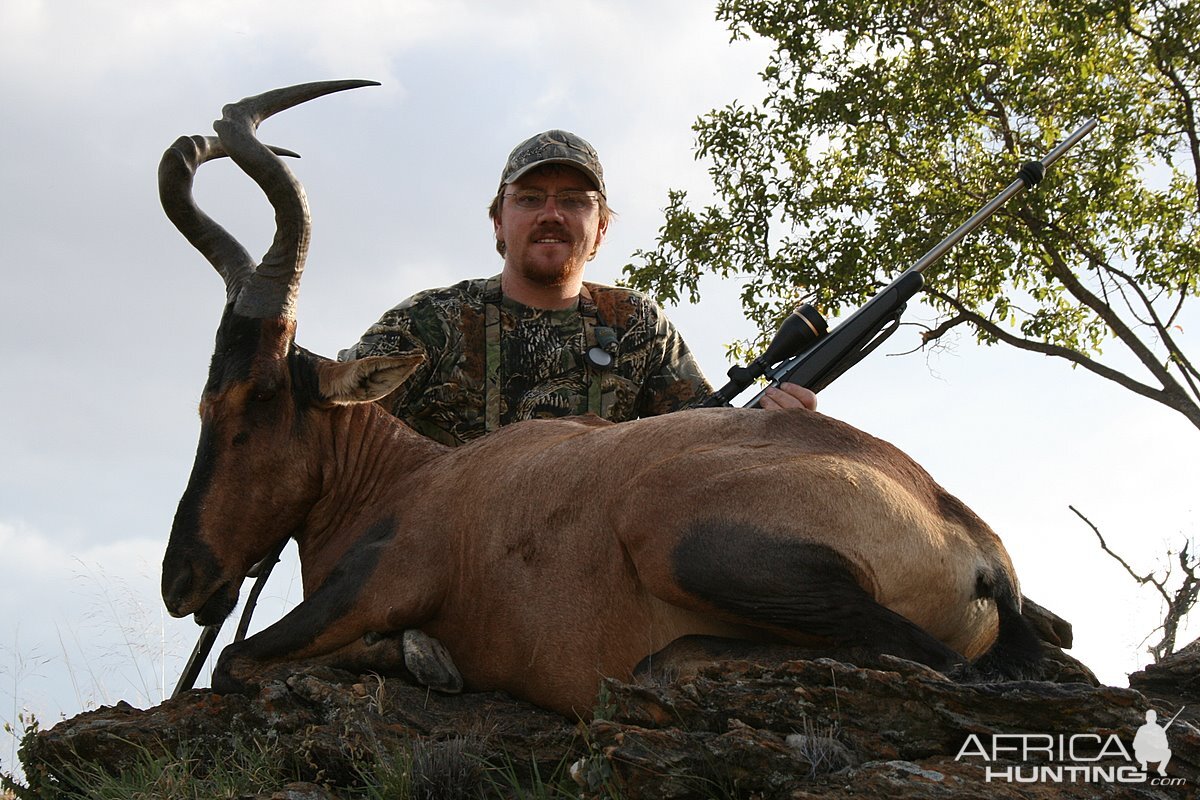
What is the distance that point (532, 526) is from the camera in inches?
188

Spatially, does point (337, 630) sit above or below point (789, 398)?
below

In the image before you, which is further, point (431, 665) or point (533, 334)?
point (533, 334)

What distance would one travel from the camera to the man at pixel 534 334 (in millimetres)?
7281

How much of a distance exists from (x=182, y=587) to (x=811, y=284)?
1099cm

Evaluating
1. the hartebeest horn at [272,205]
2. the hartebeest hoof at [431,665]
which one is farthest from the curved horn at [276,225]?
the hartebeest hoof at [431,665]

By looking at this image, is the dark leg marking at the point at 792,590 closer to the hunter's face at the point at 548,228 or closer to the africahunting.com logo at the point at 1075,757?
the africahunting.com logo at the point at 1075,757

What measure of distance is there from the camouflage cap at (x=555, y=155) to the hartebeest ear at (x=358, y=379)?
7.23 feet

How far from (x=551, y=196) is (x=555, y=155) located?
0.29 metres

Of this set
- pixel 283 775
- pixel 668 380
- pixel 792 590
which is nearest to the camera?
pixel 792 590

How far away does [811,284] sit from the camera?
1513 cm

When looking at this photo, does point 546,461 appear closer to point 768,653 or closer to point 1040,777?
point 768,653

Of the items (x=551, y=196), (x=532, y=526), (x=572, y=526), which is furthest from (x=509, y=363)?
(x=572, y=526)

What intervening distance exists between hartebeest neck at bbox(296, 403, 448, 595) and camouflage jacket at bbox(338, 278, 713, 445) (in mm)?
1243

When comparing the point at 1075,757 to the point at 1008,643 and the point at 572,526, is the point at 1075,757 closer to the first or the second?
the point at 1008,643
